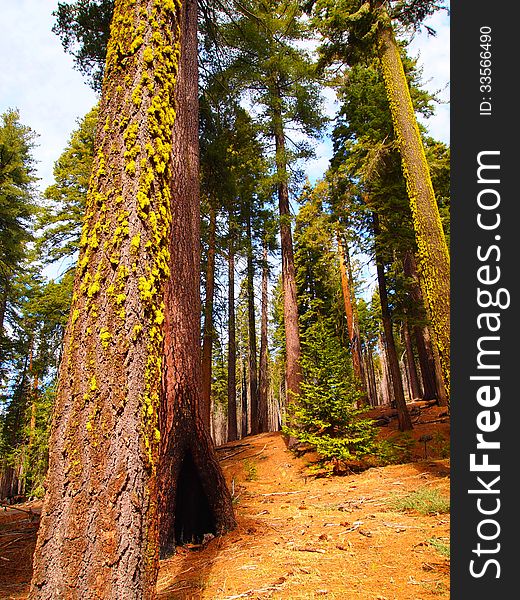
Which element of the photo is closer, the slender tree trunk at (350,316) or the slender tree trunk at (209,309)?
the slender tree trunk at (209,309)

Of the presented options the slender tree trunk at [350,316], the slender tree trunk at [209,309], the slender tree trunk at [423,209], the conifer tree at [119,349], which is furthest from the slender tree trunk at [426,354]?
the conifer tree at [119,349]

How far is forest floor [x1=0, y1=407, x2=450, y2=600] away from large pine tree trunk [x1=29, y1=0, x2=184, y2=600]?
1.68 m

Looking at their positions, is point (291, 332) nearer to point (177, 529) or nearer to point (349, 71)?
point (177, 529)

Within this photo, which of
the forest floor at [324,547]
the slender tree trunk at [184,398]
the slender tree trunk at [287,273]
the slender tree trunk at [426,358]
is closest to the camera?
the forest floor at [324,547]

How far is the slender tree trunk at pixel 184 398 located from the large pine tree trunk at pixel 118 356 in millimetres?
1118

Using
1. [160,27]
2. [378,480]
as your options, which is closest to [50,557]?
[160,27]

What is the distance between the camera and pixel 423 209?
6809mm

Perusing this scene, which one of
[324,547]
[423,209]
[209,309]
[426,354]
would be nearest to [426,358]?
[426,354]

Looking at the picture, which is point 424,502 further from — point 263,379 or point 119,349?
point 263,379

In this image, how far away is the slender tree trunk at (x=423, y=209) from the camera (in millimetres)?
6133

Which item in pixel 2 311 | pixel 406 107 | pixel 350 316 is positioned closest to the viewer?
pixel 406 107

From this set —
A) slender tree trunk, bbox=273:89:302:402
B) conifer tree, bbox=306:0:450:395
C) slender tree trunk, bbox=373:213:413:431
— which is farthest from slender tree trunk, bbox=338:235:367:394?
conifer tree, bbox=306:0:450:395

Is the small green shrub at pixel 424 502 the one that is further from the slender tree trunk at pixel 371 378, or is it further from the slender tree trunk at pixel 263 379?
the slender tree trunk at pixel 371 378

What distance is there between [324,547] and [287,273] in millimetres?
9094
